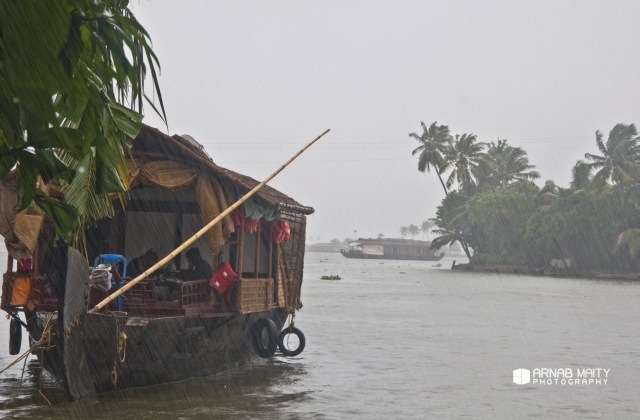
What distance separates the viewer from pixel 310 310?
21016 mm

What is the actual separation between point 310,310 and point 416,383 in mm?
11236

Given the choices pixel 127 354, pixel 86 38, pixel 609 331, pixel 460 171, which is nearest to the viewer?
pixel 86 38

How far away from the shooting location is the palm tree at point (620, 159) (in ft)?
141

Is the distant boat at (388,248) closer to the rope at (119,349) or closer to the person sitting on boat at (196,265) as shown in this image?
the person sitting on boat at (196,265)

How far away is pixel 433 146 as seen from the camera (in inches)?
2265

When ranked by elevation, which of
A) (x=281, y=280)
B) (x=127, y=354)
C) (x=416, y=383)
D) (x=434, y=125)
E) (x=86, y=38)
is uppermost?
(x=434, y=125)

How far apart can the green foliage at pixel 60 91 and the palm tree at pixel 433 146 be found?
55.0 meters

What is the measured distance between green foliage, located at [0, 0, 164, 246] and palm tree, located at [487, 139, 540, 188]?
188 feet

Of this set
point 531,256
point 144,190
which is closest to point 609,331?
point 144,190

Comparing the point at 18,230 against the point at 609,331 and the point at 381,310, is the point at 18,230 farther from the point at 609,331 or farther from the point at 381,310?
the point at 381,310

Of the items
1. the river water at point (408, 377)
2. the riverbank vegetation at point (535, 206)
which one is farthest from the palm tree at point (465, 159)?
the river water at point (408, 377)

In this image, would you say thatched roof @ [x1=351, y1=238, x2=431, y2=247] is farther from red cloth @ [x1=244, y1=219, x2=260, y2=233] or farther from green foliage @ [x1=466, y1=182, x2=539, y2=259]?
red cloth @ [x1=244, y1=219, x2=260, y2=233]

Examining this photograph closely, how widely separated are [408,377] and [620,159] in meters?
37.3

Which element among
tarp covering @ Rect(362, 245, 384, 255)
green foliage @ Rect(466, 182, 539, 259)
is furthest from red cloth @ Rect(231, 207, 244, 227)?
tarp covering @ Rect(362, 245, 384, 255)
